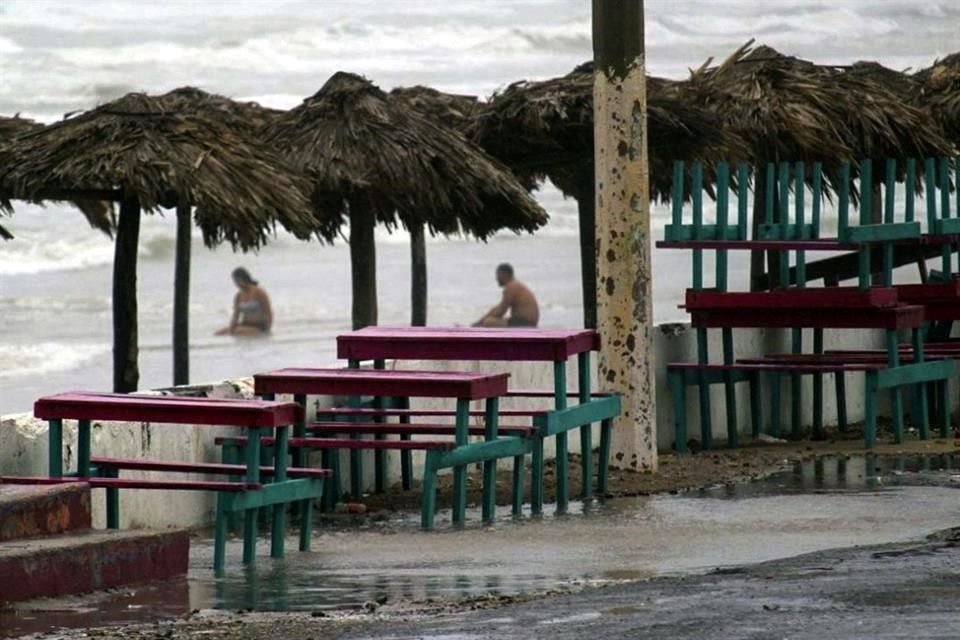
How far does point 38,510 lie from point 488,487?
3.29 meters

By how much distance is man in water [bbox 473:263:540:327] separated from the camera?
33219mm

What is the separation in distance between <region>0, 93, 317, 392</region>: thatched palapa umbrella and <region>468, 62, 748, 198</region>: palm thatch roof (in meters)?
2.56

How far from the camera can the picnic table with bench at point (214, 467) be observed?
33.1ft

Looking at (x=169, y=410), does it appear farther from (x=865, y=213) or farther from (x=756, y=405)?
(x=756, y=405)

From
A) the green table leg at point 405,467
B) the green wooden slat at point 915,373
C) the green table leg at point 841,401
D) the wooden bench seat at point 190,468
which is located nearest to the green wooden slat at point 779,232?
the green wooden slat at point 915,373

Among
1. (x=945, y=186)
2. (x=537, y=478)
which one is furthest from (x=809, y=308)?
(x=537, y=478)

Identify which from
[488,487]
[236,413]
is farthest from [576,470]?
[236,413]

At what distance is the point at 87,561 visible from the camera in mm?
8969

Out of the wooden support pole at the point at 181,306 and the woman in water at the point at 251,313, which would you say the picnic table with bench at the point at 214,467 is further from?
the woman in water at the point at 251,313

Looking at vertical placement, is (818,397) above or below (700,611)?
above

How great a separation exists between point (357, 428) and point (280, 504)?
204cm

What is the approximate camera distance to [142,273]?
5584cm

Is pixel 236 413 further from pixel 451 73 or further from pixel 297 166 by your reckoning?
pixel 451 73

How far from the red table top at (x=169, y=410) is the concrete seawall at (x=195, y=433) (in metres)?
0.48
